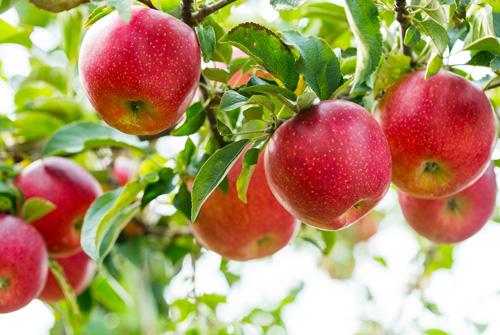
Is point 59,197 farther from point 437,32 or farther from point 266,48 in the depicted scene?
point 437,32

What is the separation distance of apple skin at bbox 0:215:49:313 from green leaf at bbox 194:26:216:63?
67 cm

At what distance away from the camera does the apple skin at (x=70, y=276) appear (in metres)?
1.55

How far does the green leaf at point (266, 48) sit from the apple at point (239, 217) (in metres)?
0.36

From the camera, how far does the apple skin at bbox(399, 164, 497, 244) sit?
4.34 feet

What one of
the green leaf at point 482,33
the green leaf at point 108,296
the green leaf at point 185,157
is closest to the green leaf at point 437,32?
the green leaf at point 482,33

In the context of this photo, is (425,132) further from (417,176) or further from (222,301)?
(222,301)

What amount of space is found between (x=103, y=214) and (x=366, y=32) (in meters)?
0.71

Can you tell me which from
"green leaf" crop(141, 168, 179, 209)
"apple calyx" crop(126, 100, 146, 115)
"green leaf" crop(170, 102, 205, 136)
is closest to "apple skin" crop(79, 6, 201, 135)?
"apple calyx" crop(126, 100, 146, 115)

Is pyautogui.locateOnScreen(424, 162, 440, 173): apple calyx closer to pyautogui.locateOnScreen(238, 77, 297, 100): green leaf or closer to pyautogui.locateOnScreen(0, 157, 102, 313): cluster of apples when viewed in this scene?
pyautogui.locateOnScreen(238, 77, 297, 100): green leaf

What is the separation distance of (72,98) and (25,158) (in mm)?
293

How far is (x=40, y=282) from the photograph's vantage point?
130 cm

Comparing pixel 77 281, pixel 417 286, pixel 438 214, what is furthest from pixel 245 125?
pixel 417 286

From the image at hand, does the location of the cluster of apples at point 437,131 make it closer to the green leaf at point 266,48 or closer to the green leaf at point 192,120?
the green leaf at point 266,48

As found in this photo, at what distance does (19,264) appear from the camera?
4.07 feet
